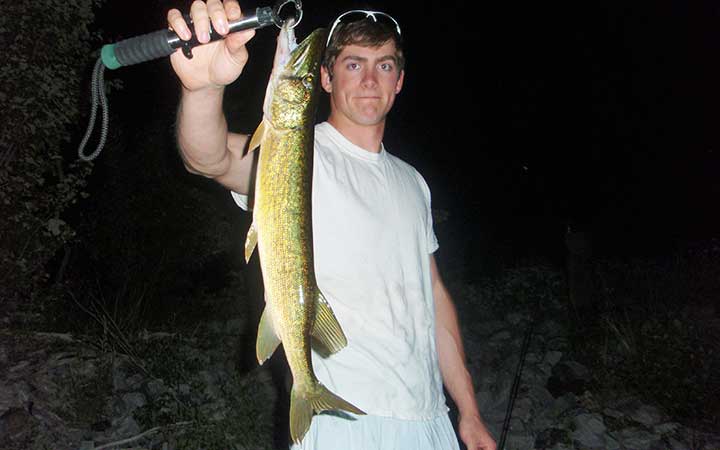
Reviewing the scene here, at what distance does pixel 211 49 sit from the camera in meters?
1.99

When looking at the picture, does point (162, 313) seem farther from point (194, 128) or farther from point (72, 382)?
point (194, 128)

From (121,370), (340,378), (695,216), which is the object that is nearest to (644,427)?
A: (340,378)

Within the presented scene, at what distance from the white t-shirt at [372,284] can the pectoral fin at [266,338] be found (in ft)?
1.34

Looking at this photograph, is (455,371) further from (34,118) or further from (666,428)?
(34,118)

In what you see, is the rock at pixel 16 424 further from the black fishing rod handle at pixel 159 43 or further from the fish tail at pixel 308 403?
the black fishing rod handle at pixel 159 43

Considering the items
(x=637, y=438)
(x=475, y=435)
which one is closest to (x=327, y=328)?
(x=475, y=435)

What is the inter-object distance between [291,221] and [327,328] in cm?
45

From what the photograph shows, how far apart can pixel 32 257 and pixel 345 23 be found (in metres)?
6.85

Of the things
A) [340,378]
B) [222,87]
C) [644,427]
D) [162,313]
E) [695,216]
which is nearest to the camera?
[222,87]

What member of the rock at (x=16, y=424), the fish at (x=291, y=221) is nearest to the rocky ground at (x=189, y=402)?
the rock at (x=16, y=424)

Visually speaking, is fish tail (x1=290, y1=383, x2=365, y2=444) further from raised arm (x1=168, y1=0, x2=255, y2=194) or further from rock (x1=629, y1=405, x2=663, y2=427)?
rock (x1=629, y1=405, x2=663, y2=427)

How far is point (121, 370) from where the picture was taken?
739 cm

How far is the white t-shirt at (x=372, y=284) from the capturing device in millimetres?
2354

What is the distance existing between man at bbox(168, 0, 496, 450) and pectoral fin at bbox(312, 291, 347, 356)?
31 centimetres
